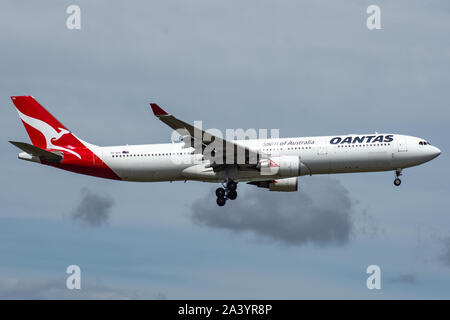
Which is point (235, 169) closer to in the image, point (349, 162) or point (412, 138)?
point (349, 162)

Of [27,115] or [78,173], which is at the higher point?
[27,115]

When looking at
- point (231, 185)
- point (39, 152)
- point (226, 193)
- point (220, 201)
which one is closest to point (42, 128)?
point (39, 152)

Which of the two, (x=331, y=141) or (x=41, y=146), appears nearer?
(x=331, y=141)

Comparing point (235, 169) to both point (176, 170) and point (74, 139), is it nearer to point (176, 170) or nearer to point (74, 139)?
point (176, 170)

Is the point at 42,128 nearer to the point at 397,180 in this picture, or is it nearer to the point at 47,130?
the point at 47,130

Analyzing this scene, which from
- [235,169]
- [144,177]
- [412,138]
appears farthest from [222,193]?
[412,138]

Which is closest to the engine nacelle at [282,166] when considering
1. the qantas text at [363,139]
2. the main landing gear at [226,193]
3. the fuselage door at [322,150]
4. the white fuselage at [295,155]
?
the white fuselage at [295,155]

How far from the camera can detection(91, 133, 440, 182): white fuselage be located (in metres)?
59.2

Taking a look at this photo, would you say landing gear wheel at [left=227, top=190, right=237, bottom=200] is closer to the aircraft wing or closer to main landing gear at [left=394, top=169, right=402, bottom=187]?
the aircraft wing

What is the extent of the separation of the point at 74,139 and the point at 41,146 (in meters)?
2.84

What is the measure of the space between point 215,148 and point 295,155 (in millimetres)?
5922

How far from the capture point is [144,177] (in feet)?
202

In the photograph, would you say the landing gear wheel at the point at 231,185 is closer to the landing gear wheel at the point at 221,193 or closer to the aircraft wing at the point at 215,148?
the landing gear wheel at the point at 221,193

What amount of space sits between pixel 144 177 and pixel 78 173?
5621 mm
